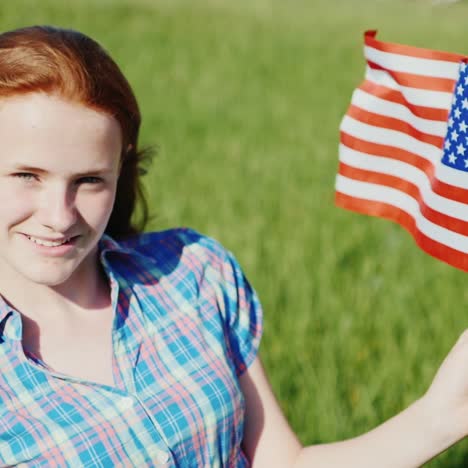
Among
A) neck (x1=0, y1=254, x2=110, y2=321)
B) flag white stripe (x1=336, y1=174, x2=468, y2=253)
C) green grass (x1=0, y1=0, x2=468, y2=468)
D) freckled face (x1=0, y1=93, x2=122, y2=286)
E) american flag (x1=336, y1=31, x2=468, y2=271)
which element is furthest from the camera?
green grass (x1=0, y1=0, x2=468, y2=468)

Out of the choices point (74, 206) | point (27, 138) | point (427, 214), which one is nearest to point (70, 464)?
point (74, 206)

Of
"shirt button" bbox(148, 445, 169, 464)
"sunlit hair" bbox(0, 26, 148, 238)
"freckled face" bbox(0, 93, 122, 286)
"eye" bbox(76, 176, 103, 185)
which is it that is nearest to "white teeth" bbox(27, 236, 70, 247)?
"freckled face" bbox(0, 93, 122, 286)

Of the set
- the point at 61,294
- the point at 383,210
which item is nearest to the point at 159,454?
the point at 61,294

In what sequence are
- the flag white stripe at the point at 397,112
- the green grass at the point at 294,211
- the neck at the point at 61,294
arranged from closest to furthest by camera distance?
the neck at the point at 61,294
the flag white stripe at the point at 397,112
the green grass at the point at 294,211

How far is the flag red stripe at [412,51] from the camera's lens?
5.69ft

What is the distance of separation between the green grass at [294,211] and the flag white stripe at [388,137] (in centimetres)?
116

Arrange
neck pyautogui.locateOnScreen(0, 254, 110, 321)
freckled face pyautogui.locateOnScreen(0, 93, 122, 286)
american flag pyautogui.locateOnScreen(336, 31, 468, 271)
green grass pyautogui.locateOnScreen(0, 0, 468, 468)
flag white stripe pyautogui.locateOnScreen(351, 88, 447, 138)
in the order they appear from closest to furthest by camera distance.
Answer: freckled face pyautogui.locateOnScreen(0, 93, 122, 286), neck pyautogui.locateOnScreen(0, 254, 110, 321), american flag pyautogui.locateOnScreen(336, 31, 468, 271), flag white stripe pyautogui.locateOnScreen(351, 88, 447, 138), green grass pyautogui.locateOnScreen(0, 0, 468, 468)

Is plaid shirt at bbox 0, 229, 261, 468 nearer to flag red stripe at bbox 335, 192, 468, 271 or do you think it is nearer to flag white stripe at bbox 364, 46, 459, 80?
flag red stripe at bbox 335, 192, 468, 271

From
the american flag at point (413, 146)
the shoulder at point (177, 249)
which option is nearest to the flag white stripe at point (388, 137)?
the american flag at point (413, 146)

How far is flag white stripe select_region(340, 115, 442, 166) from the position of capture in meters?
1.87

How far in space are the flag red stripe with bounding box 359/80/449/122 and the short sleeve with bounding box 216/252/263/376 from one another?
0.49 meters

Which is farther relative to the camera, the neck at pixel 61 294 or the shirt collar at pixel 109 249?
the shirt collar at pixel 109 249

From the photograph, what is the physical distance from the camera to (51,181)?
1.49 meters

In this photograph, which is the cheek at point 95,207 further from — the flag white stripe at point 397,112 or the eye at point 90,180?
the flag white stripe at point 397,112
